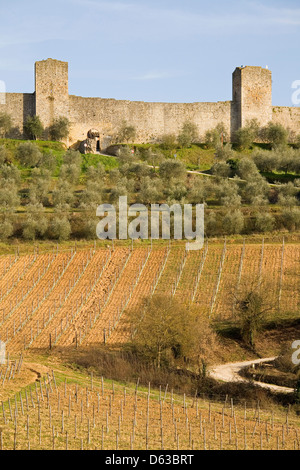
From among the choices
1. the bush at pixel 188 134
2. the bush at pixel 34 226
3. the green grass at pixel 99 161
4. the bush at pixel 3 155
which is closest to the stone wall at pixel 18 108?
the bush at pixel 3 155

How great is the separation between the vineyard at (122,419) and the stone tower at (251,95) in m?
43.5

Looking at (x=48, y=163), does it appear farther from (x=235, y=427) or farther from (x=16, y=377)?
(x=235, y=427)

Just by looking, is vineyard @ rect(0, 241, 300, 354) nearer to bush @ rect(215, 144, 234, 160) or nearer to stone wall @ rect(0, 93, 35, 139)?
bush @ rect(215, 144, 234, 160)

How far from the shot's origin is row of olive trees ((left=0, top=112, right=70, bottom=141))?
6047 cm

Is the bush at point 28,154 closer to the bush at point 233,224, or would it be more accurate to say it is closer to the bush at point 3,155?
the bush at point 3,155

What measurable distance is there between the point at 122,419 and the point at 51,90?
43837 millimetres

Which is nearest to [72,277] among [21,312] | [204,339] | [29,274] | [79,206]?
[29,274]

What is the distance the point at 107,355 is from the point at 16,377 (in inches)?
189

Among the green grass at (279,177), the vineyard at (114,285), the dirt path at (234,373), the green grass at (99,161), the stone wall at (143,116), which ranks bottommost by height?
the dirt path at (234,373)

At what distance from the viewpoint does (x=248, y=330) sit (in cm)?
3291

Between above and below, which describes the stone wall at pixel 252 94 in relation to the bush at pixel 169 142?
above

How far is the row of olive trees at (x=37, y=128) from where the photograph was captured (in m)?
60.5

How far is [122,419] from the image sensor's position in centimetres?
2175

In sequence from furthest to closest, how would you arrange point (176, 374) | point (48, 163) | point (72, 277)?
point (48, 163) → point (72, 277) → point (176, 374)
